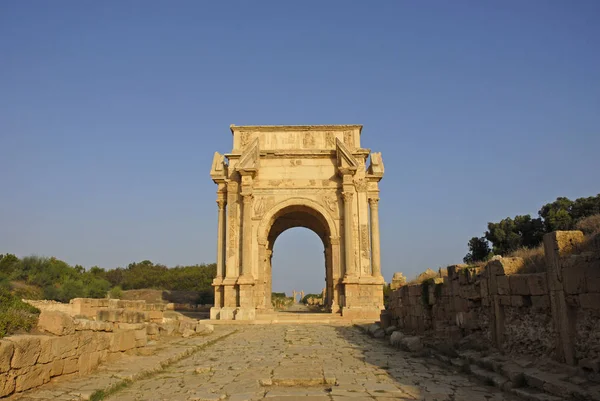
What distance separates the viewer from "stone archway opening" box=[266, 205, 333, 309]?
22.1 m

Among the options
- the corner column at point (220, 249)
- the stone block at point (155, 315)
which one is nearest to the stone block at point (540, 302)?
the stone block at point (155, 315)

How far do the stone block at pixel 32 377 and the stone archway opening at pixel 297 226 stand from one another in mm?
15826

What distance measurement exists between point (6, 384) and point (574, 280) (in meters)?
6.53

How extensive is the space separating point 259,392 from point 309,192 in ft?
51.7

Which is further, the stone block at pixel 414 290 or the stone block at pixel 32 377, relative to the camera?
the stone block at pixel 414 290

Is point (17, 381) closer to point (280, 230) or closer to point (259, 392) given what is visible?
point (259, 392)

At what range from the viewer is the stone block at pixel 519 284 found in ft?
23.2

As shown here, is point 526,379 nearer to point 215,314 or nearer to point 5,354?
point 5,354

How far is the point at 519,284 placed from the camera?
7.25m

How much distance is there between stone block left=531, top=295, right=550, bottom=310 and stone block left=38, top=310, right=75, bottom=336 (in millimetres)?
6473

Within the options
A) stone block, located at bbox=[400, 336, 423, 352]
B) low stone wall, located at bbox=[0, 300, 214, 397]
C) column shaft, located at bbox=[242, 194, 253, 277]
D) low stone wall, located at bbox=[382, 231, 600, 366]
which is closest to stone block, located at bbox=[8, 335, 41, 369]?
low stone wall, located at bbox=[0, 300, 214, 397]

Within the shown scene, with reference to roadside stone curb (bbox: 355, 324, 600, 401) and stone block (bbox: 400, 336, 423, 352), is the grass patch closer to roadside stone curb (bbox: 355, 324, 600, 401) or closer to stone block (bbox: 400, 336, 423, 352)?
roadside stone curb (bbox: 355, 324, 600, 401)

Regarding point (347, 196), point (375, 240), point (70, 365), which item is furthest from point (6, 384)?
point (375, 240)

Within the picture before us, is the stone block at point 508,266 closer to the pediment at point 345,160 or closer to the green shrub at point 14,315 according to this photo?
the green shrub at point 14,315
